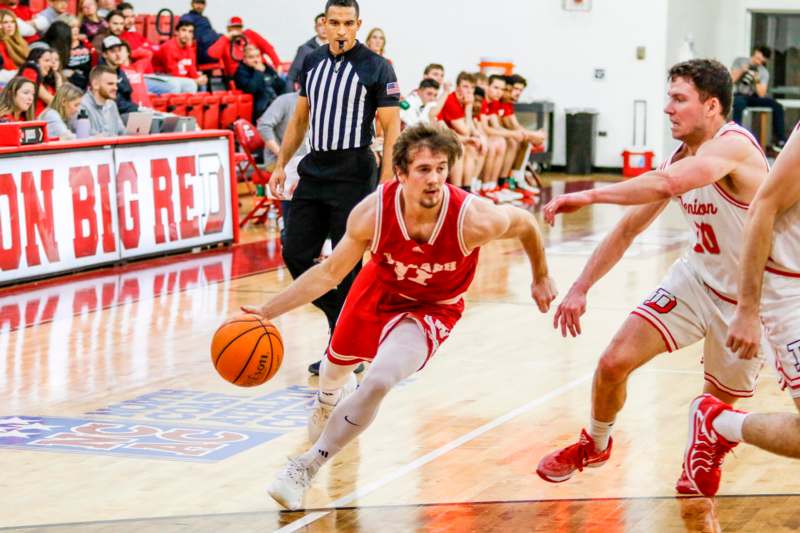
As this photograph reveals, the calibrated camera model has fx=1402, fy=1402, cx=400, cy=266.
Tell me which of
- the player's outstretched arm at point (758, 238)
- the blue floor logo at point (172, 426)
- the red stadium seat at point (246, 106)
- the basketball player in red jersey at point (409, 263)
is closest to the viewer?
the player's outstretched arm at point (758, 238)

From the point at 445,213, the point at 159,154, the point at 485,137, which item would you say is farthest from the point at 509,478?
Result: the point at 485,137

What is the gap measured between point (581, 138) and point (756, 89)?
3.06 m

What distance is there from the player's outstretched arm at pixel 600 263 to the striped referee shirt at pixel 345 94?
7.89 feet

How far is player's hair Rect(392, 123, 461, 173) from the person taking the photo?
510cm

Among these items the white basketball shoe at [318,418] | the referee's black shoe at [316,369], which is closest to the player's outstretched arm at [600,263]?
the white basketball shoe at [318,418]

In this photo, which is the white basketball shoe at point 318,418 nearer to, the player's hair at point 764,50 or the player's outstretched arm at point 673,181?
the player's outstretched arm at point 673,181

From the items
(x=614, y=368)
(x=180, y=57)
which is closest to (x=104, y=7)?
(x=180, y=57)

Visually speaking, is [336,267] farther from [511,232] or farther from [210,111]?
[210,111]

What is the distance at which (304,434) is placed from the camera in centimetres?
641

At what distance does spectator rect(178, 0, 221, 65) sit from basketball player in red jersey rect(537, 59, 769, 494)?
1421 cm

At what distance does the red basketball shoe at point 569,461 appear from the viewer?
17.9ft

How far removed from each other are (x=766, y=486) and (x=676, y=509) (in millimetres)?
566

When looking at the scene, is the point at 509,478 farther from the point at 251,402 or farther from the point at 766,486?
the point at 251,402

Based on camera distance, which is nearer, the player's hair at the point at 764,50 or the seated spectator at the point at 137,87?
the seated spectator at the point at 137,87
